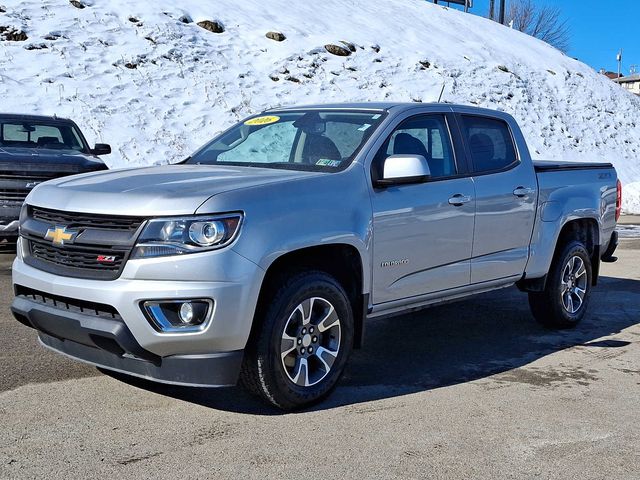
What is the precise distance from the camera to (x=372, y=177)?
192 inches

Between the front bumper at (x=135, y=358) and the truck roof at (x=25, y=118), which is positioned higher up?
the truck roof at (x=25, y=118)

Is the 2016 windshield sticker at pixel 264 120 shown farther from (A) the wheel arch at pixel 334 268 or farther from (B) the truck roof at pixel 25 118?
(B) the truck roof at pixel 25 118

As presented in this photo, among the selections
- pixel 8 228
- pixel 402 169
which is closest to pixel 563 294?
pixel 402 169

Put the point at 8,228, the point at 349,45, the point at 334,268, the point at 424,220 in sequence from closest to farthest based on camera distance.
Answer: the point at 334,268 < the point at 424,220 < the point at 8,228 < the point at 349,45

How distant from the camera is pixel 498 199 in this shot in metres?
5.82

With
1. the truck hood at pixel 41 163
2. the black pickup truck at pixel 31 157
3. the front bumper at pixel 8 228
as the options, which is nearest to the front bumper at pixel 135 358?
the front bumper at pixel 8 228

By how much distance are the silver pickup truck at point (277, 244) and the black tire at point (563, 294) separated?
590 mm

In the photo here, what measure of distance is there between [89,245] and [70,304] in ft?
1.16

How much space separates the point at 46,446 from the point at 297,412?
4.50 feet

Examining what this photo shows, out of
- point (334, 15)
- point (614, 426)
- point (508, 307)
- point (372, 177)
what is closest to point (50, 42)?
point (334, 15)

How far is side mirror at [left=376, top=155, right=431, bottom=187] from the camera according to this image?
482 cm

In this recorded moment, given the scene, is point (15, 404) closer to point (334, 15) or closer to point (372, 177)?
point (372, 177)

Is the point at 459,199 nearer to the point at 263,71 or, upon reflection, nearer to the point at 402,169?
Answer: the point at 402,169

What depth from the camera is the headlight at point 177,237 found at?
3.95m
